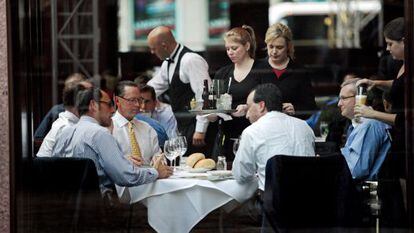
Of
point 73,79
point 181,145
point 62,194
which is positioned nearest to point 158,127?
point 181,145

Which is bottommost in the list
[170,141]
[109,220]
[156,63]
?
[109,220]

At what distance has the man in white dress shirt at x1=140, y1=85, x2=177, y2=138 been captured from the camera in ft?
21.2

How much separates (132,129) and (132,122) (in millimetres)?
44

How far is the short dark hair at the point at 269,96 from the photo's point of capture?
635cm

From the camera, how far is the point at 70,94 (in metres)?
6.46

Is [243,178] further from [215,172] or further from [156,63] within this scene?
[156,63]

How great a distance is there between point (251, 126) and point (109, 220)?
1066 mm

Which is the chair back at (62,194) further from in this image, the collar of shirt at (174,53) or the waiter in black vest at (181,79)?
the collar of shirt at (174,53)

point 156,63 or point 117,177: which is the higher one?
point 156,63

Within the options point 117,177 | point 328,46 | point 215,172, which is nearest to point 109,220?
point 117,177

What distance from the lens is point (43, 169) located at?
6.43 m

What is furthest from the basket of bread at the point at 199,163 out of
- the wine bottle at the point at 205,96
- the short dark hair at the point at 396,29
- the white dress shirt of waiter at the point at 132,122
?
the short dark hair at the point at 396,29

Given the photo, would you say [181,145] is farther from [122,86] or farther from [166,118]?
[122,86]

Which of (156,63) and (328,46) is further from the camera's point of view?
(328,46)
